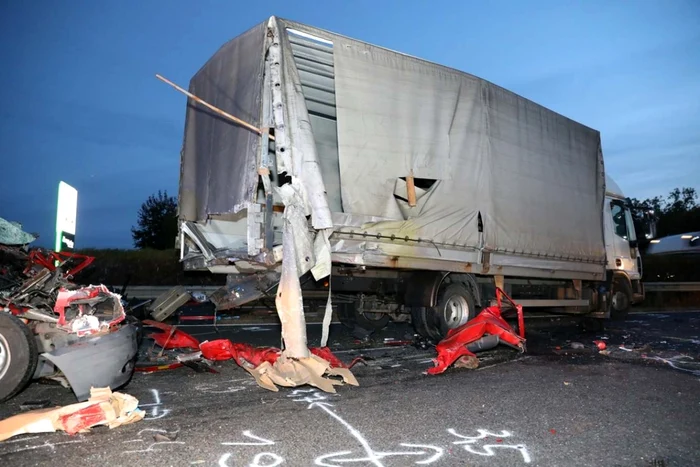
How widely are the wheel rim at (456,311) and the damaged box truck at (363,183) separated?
0.02 meters

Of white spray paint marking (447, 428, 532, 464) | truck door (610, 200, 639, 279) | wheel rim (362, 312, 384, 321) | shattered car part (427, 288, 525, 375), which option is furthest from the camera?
truck door (610, 200, 639, 279)

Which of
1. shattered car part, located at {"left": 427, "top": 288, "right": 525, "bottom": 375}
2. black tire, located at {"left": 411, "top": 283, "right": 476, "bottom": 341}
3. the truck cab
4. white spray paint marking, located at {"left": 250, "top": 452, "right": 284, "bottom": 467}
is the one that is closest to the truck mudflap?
white spray paint marking, located at {"left": 250, "top": 452, "right": 284, "bottom": 467}

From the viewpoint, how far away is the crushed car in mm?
4102

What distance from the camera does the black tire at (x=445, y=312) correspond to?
286 inches

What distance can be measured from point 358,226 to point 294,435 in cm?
286

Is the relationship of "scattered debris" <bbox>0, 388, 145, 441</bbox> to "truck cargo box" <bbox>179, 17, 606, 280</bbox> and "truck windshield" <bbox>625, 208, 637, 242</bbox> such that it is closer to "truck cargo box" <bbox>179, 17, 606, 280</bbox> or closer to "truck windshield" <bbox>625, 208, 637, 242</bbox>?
"truck cargo box" <bbox>179, 17, 606, 280</bbox>

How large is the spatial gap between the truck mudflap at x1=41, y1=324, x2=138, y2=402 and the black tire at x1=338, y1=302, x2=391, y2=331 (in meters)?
4.66

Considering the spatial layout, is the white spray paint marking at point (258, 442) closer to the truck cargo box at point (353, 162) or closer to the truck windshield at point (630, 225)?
the truck cargo box at point (353, 162)

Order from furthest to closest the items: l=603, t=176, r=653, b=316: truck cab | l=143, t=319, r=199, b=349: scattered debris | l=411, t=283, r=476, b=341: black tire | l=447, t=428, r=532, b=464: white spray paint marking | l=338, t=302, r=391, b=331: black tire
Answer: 1. l=603, t=176, r=653, b=316: truck cab
2. l=338, t=302, r=391, b=331: black tire
3. l=411, t=283, r=476, b=341: black tire
4. l=143, t=319, r=199, b=349: scattered debris
5. l=447, t=428, r=532, b=464: white spray paint marking

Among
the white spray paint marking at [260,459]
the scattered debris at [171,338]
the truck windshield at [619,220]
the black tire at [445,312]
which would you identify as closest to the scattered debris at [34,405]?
the white spray paint marking at [260,459]

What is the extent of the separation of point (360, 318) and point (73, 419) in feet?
18.5

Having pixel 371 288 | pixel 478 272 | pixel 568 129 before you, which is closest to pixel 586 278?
pixel 568 129

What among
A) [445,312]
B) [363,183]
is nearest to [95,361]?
[363,183]

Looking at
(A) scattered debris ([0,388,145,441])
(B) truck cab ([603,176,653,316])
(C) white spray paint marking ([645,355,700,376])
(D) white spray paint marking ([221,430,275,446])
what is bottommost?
(D) white spray paint marking ([221,430,275,446])
